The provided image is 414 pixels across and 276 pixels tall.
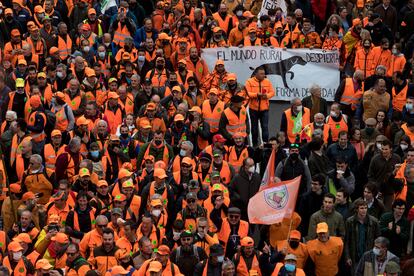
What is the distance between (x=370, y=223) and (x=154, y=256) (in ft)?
10.8

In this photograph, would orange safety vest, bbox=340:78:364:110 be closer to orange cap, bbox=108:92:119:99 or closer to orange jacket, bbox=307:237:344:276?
orange cap, bbox=108:92:119:99

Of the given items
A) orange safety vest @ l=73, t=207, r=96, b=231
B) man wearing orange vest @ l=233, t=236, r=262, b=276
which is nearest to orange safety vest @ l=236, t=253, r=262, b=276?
man wearing orange vest @ l=233, t=236, r=262, b=276

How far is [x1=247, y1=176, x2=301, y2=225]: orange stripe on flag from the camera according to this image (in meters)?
23.2

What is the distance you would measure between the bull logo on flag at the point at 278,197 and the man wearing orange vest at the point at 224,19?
8470 mm

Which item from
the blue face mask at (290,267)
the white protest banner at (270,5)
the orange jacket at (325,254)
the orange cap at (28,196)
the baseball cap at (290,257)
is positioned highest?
the white protest banner at (270,5)

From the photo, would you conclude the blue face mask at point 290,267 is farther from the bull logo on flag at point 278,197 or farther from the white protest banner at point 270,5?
the white protest banner at point 270,5

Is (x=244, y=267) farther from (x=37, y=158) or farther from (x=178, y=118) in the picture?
(x=178, y=118)

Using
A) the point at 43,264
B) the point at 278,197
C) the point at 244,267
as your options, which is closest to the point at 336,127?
the point at 278,197

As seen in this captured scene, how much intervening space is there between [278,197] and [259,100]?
4.59 metres

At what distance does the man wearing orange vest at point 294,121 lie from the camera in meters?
26.5

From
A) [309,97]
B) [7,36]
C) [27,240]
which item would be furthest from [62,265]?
[7,36]

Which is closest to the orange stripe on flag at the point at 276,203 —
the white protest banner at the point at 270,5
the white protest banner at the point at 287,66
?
the white protest banner at the point at 287,66

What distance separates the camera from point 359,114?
27.8m

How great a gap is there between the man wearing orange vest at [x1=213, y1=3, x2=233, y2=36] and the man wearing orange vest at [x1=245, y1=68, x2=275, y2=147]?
371 centimetres
